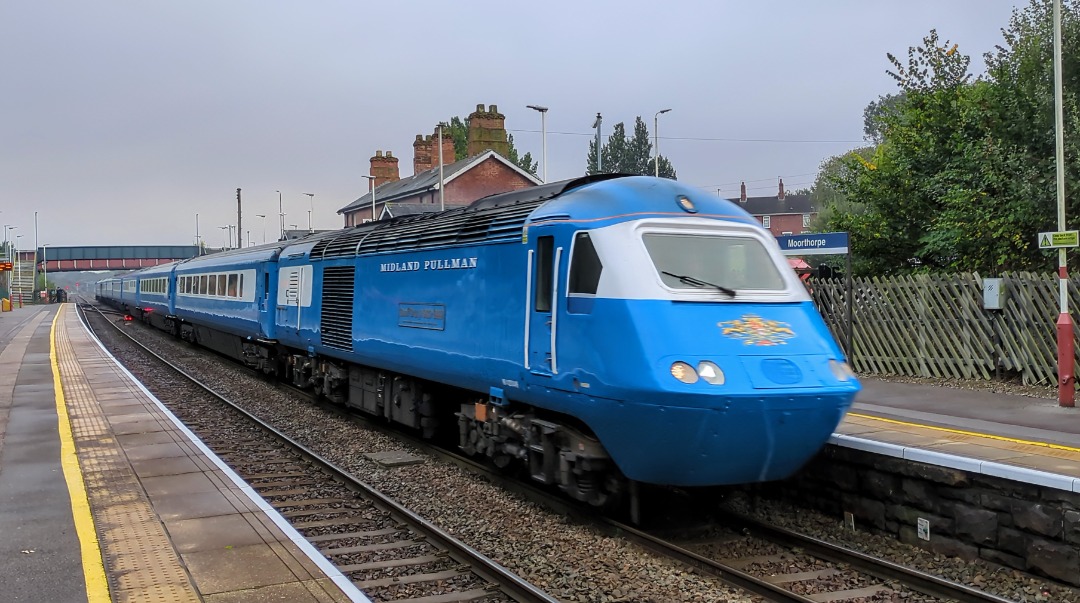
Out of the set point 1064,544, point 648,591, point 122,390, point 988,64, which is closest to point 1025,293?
point 988,64

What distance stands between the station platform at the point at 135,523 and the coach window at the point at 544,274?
2808 mm

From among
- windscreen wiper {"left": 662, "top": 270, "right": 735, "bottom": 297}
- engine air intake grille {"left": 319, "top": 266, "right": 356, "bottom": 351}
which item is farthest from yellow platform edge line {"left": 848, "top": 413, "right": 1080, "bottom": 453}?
engine air intake grille {"left": 319, "top": 266, "right": 356, "bottom": 351}

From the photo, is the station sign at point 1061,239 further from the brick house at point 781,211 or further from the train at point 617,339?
the brick house at point 781,211

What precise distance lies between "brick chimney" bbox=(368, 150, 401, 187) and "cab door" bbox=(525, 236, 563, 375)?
5767 centimetres

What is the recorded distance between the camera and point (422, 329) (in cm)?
999

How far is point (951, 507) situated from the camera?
6945 mm

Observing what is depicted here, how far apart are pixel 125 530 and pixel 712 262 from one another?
17.8 feet

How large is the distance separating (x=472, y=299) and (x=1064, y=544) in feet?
18.3

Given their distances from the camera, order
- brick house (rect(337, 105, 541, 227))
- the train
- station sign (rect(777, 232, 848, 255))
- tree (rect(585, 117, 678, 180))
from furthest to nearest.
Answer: tree (rect(585, 117, 678, 180)), brick house (rect(337, 105, 541, 227)), station sign (rect(777, 232, 848, 255)), the train

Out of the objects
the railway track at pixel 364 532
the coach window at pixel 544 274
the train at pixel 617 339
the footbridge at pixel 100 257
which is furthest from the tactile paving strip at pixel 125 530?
the footbridge at pixel 100 257

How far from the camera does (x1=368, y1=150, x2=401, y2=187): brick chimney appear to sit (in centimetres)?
6397

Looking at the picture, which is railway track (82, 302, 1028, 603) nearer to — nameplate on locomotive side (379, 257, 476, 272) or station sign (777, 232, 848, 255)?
nameplate on locomotive side (379, 257, 476, 272)

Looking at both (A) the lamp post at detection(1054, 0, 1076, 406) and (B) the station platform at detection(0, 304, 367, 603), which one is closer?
(B) the station platform at detection(0, 304, 367, 603)

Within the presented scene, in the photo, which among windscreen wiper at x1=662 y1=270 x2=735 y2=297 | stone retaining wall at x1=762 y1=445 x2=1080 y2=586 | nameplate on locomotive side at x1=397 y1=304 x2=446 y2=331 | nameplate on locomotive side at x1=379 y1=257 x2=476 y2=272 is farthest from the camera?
nameplate on locomotive side at x1=397 y1=304 x2=446 y2=331
